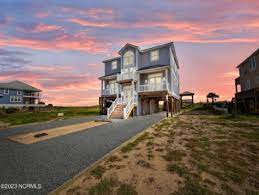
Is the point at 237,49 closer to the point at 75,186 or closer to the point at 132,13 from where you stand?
the point at 132,13

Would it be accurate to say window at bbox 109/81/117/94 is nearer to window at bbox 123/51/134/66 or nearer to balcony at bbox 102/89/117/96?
balcony at bbox 102/89/117/96

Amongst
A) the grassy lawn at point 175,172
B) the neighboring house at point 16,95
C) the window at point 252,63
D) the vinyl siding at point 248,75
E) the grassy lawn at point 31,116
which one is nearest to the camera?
the grassy lawn at point 175,172

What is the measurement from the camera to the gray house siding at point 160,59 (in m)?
20.3

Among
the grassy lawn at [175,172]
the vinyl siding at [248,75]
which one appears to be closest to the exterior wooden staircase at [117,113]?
the grassy lawn at [175,172]

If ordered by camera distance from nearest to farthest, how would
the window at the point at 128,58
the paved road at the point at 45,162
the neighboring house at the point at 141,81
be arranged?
1. the paved road at the point at 45,162
2. the neighboring house at the point at 141,81
3. the window at the point at 128,58

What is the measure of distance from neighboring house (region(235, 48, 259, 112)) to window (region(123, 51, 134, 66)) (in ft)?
57.9

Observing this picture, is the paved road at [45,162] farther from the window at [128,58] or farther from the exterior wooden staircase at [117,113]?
the window at [128,58]

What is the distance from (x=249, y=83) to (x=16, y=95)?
6508cm

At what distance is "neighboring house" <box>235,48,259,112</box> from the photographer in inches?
790

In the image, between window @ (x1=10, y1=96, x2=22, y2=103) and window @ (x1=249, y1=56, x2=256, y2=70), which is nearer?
window @ (x1=249, y1=56, x2=256, y2=70)

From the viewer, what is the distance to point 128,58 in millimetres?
22297

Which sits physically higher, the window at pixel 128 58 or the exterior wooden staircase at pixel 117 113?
the window at pixel 128 58

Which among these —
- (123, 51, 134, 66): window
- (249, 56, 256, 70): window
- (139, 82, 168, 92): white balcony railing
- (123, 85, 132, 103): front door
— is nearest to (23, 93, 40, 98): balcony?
(123, 51, 134, 66): window

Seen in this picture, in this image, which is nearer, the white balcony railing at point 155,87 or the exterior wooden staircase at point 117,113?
the exterior wooden staircase at point 117,113
